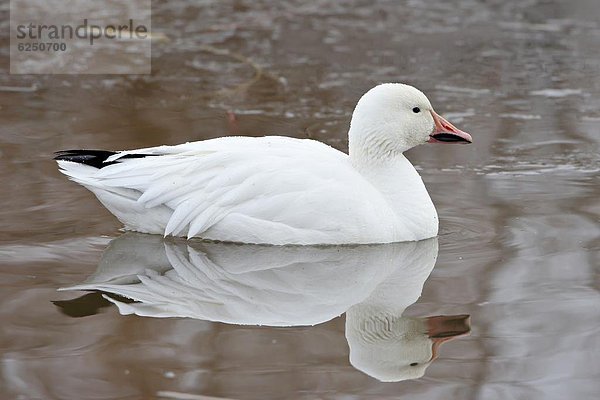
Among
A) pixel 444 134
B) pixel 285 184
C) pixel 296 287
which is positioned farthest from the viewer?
pixel 444 134

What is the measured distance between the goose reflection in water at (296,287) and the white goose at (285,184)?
12cm

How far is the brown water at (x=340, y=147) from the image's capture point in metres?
4.84

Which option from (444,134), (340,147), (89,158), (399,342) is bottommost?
(340,147)

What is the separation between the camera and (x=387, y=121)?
22.7 feet

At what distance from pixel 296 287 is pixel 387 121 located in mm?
1443

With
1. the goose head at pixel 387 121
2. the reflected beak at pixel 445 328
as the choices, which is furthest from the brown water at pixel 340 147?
the goose head at pixel 387 121

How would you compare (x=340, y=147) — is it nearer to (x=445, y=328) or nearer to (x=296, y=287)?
(x=296, y=287)

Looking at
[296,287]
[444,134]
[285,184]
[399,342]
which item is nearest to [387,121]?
[444,134]

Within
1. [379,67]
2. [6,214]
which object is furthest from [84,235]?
[379,67]

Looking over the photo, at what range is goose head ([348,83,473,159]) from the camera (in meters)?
6.89

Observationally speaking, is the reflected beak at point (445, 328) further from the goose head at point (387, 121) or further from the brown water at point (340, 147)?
the goose head at point (387, 121)

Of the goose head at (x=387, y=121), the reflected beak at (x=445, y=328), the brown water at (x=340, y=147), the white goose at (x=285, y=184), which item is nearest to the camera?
the brown water at (x=340, y=147)

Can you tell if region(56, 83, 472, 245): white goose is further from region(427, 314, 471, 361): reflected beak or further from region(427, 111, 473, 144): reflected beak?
region(427, 314, 471, 361): reflected beak

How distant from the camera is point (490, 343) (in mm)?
5176
